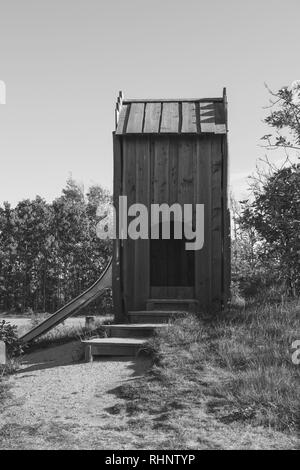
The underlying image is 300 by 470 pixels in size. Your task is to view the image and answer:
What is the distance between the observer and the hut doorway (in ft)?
36.2

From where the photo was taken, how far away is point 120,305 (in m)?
10.4

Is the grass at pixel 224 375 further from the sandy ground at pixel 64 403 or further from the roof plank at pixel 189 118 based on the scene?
the roof plank at pixel 189 118

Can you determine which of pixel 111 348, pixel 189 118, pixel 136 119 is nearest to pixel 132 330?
pixel 111 348

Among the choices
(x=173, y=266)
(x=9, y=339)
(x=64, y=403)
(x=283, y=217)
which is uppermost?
(x=283, y=217)

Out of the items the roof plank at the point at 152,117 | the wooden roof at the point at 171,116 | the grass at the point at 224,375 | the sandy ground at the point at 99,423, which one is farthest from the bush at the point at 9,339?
the roof plank at the point at 152,117

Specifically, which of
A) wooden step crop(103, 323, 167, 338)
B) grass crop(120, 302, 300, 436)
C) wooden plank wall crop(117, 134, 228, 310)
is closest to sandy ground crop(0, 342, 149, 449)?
grass crop(120, 302, 300, 436)

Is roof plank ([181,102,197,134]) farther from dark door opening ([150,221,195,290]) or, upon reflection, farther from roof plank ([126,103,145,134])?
dark door opening ([150,221,195,290])

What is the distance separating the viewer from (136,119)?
35.8 feet

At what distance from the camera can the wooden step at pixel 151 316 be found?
373 inches

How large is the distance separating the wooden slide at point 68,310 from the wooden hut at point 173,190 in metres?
0.58

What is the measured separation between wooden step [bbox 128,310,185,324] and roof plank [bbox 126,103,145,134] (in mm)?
3503

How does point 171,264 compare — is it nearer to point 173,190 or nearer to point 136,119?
point 173,190

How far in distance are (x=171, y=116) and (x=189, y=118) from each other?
1.27 ft
